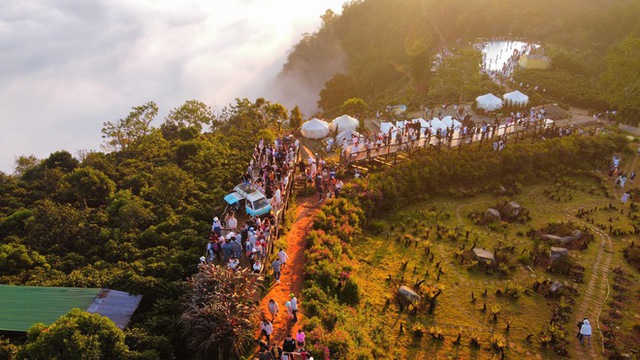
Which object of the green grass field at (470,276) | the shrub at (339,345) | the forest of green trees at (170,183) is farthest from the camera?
the green grass field at (470,276)

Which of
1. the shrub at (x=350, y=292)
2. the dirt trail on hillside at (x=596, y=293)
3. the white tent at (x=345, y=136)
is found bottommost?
the dirt trail on hillside at (x=596, y=293)

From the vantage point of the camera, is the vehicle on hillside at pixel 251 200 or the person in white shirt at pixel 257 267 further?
the vehicle on hillside at pixel 251 200

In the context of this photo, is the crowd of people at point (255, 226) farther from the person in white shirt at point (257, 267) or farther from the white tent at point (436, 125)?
the white tent at point (436, 125)

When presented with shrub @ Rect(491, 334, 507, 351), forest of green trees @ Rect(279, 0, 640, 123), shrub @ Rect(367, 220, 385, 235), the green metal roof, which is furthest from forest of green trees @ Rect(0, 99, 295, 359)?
forest of green trees @ Rect(279, 0, 640, 123)

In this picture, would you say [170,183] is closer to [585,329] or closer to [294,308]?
[294,308]

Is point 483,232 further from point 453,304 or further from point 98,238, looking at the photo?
point 98,238

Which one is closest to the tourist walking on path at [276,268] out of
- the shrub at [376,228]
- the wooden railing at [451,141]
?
the shrub at [376,228]

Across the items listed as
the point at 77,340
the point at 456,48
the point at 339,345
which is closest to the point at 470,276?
the point at 339,345
